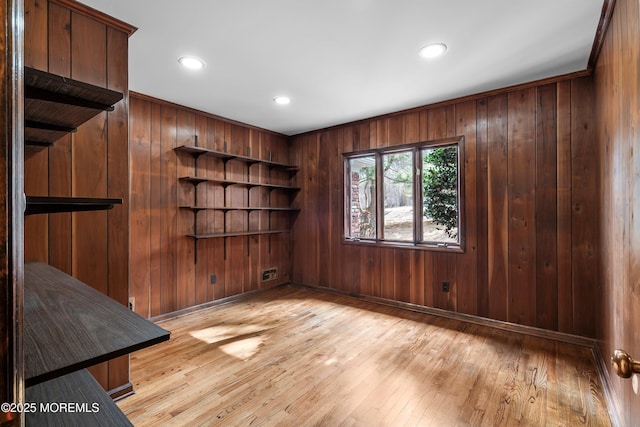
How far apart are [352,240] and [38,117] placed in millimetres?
3447

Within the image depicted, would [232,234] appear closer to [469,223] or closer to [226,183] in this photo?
[226,183]

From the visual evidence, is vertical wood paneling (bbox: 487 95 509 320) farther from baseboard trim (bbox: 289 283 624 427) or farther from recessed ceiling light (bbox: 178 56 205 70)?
recessed ceiling light (bbox: 178 56 205 70)

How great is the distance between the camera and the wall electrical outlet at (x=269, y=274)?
4.44 m

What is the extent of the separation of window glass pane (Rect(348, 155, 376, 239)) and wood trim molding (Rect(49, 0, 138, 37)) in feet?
9.46

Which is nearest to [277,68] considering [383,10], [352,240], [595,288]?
[383,10]

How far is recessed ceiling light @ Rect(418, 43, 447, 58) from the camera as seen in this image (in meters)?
2.18

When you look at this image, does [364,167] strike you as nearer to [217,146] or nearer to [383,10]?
[217,146]

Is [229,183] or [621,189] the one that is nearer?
[621,189]

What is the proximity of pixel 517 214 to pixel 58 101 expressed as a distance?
3452mm

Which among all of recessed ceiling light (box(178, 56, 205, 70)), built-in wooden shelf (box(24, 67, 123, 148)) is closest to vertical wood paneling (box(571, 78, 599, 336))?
recessed ceiling light (box(178, 56, 205, 70))

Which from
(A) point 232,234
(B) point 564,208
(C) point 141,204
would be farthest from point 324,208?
(B) point 564,208

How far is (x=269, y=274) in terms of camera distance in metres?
4.52

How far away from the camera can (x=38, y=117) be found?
1.17 m

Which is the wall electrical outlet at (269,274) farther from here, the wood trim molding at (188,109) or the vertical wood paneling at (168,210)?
the wood trim molding at (188,109)
